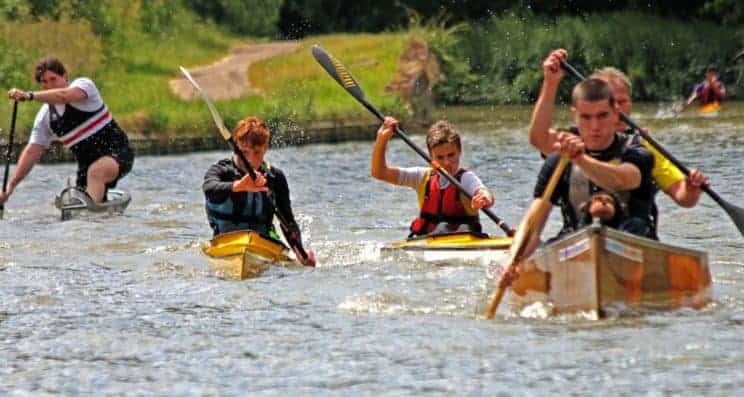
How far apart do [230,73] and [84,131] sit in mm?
15084

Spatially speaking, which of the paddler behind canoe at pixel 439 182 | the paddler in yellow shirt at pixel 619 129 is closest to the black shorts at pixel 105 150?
the paddler behind canoe at pixel 439 182

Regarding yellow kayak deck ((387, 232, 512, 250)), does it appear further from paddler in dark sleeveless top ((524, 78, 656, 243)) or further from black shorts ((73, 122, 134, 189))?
black shorts ((73, 122, 134, 189))

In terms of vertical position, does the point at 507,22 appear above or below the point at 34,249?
above

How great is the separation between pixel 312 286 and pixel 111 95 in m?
15.9

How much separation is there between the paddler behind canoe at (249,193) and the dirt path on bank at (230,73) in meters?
15.2

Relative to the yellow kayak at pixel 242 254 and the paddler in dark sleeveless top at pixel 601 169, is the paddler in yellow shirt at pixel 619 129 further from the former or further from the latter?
the yellow kayak at pixel 242 254

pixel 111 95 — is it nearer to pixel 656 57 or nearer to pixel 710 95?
pixel 710 95

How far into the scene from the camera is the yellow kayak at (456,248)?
1047cm

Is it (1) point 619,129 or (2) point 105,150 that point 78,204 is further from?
(1) point 619,129

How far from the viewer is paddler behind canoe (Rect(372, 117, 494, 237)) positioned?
35.9 ft

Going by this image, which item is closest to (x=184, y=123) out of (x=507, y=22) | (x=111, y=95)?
(x=111, y=95)

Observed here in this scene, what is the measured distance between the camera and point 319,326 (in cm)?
884

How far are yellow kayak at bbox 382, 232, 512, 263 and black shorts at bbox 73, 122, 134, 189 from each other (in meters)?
4.05

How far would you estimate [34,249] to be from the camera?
41.0 ft
